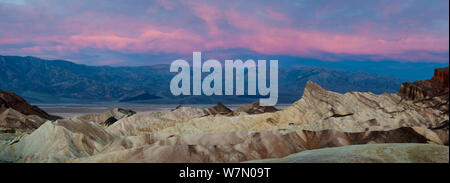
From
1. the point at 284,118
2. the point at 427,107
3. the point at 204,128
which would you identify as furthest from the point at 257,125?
the point at 427,107

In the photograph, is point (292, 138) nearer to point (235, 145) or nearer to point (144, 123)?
point (235, 145)

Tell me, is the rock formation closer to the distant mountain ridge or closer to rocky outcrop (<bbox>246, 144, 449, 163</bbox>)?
rocky outcrop (<bbox>246, 144, 449, 163</bbox>)

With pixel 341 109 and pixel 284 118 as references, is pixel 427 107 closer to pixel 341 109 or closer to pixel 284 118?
pixel 341 109

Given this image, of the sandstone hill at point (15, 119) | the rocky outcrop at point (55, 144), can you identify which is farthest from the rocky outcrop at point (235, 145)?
the sandstone hill at point (15, 119)

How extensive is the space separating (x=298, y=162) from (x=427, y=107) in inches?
397

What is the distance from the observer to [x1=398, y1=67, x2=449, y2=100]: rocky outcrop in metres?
17.6

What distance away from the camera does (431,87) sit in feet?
59.4

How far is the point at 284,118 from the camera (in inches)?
821

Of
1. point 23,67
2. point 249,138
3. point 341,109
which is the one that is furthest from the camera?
point 23,67

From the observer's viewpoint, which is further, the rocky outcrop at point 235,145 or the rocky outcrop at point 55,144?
the rocky outcrop at point 55,144

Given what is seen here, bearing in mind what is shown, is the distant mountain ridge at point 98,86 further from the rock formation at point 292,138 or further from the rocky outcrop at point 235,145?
the rocky outcrop at point 235,145

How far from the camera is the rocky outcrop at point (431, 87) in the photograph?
17.6 meters

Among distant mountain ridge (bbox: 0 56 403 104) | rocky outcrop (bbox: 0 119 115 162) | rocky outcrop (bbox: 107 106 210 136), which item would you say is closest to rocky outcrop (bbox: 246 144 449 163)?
rocky outcrop (bbox: 0 119 115 162)

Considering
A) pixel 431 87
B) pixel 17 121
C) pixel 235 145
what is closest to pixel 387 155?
pixel 235 145
